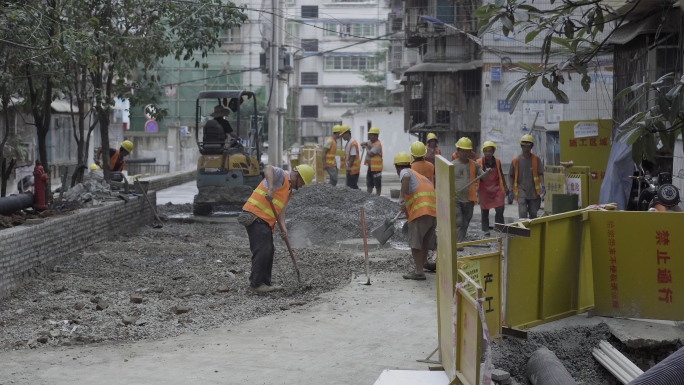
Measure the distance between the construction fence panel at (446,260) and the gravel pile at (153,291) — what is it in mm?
3127

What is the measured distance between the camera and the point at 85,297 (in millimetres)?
9875

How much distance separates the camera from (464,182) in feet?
45.4

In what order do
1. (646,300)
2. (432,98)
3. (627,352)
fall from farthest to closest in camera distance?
(432,98)
(646,300)
(627,352)

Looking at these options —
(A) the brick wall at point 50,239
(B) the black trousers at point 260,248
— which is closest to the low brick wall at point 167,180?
(A) the brick wall at point 50,239

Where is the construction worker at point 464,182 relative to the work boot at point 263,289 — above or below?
above

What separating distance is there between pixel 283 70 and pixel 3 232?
2227cm

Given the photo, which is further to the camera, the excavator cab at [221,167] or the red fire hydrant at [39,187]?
the excavator cab at [221,167]

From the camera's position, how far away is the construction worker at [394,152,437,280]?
35.6ft

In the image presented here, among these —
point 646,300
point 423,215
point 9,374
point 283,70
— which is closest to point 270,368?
point 9,374

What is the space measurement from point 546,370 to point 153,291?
5.19 metres

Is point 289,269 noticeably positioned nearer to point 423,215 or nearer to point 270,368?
point 423,215

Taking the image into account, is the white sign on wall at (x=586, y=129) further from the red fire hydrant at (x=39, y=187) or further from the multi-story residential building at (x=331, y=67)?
the multi-story residential building at (x=331, y=67)

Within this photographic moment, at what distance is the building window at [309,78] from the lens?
217 ft

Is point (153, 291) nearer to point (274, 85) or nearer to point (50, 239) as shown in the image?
point (50, 239)
